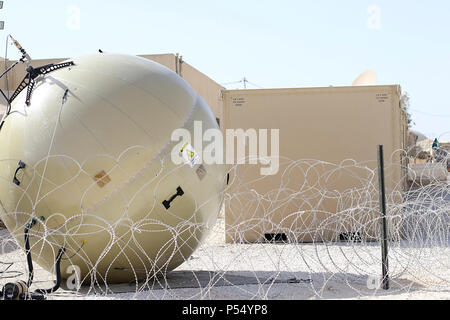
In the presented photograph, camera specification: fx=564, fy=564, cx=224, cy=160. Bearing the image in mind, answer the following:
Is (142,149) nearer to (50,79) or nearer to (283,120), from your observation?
(50,79)

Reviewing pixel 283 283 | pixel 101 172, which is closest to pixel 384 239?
pixel 283 283

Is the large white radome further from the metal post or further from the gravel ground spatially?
the metal post

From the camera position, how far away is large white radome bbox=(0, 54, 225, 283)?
20.5 feet

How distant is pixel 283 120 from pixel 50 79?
623cm

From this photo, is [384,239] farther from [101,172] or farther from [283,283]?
[101,172]

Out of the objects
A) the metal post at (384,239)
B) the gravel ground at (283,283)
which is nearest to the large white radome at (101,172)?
the gravel ground at (283,283)

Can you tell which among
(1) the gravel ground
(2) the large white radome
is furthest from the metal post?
(2) the large white radome

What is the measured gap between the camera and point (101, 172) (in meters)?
6.22

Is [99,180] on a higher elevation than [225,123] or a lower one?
lower

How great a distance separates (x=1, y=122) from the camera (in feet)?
23.1

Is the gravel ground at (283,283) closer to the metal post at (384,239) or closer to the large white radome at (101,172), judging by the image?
the metal post at (384,239)

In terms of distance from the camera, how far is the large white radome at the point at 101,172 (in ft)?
20.5

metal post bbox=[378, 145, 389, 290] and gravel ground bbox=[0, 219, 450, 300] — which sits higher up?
metal post bbox=[378, 145, 389, 290]
